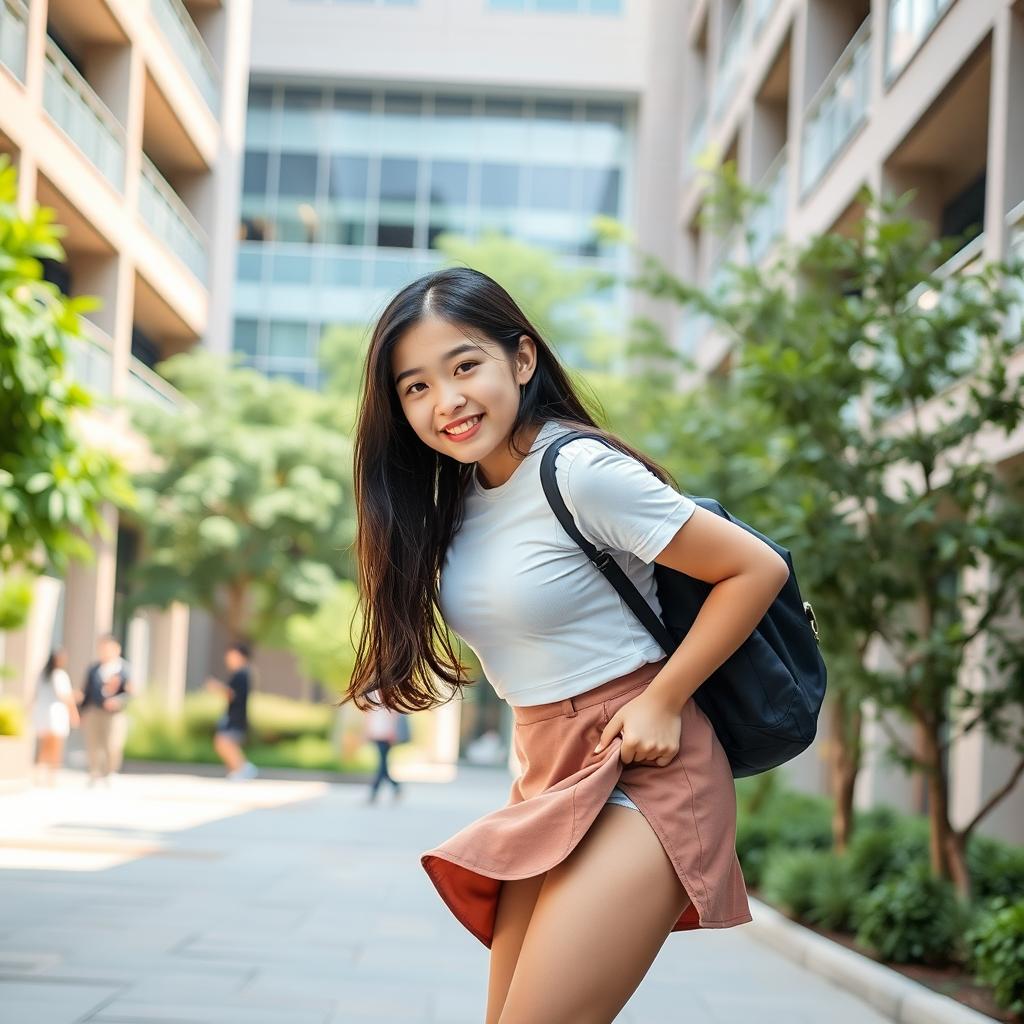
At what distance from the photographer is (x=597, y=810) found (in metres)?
2.43

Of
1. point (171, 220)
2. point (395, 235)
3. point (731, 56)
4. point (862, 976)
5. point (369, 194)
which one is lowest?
point (862, 976)

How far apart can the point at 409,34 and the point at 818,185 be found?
24080mm

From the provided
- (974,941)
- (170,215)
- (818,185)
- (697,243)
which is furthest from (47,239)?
(697,243)

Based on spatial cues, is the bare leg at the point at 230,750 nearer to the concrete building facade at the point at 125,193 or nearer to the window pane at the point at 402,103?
the concrete building facade at the point at 125,193

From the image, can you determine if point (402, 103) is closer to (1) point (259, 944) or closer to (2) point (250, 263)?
(2) point (250, 263)

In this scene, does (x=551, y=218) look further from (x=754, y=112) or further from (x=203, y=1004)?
(x=203, y=1004)

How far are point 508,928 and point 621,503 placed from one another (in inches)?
33.1

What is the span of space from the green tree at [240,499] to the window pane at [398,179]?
13167 millimetres

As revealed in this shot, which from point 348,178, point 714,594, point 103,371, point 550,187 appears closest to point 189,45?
point 103,371

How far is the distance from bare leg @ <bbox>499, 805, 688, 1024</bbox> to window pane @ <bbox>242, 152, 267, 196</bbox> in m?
39.0

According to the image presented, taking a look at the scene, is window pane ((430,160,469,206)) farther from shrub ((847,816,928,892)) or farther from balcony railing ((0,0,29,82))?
shrub ((847,816,928,892))

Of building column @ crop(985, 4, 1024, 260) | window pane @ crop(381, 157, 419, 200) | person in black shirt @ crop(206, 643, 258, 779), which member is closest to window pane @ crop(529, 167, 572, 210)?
window pane @ crop(381, 157, 419, 200)

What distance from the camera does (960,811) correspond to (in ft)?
41.5

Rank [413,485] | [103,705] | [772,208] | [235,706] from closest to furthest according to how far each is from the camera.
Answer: [413,485], [103,705], [235,706], [772,208]
